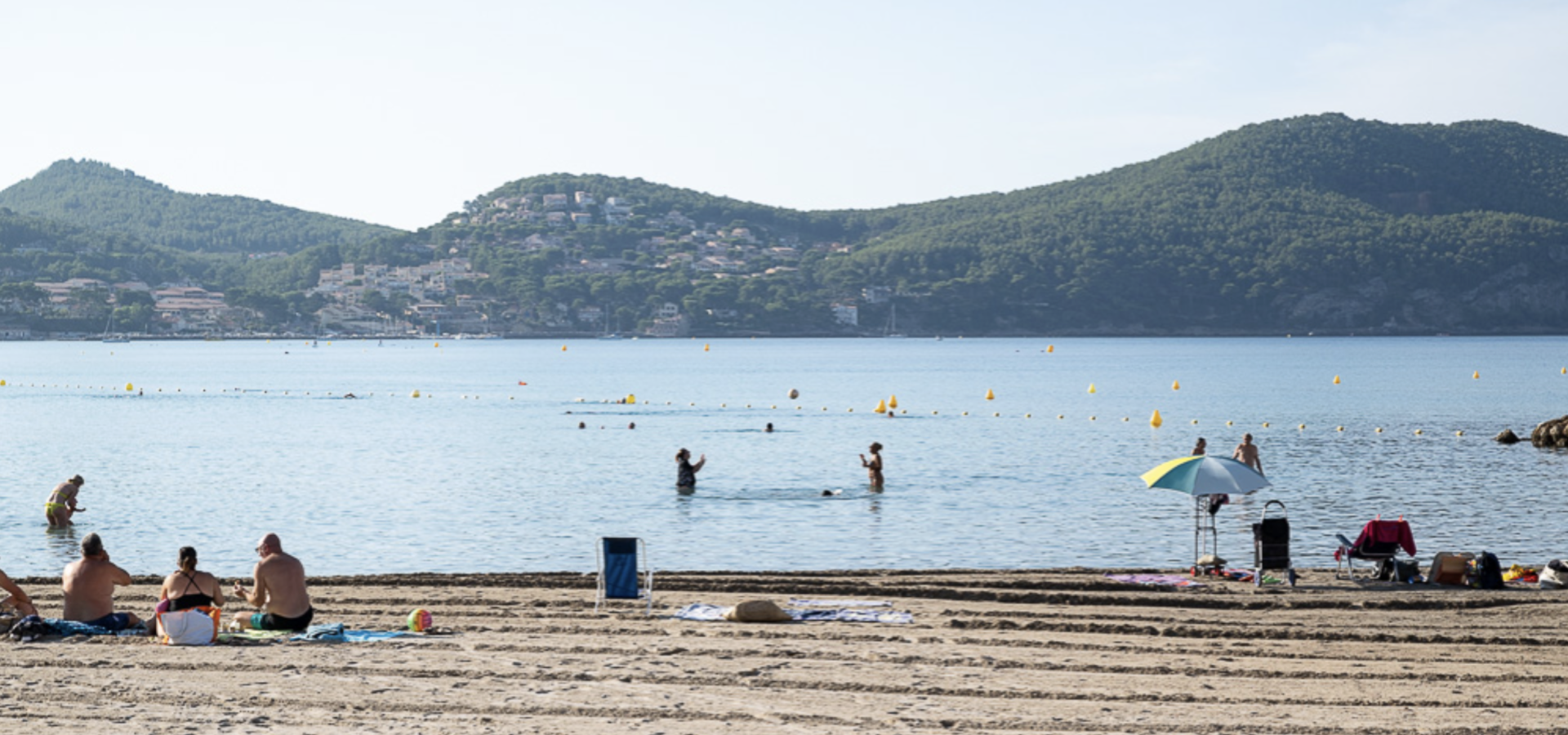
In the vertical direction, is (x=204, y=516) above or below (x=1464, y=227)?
below

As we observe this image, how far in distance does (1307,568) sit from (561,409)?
155 feet

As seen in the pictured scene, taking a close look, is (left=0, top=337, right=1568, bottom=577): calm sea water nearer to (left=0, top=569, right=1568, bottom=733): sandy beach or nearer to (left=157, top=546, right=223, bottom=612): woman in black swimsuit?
(left=0, top=569, right=1568, bottom=733): sandy beach

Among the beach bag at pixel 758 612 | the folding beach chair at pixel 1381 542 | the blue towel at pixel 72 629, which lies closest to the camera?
the blue towel at pixel 72 629

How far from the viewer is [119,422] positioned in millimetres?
53000

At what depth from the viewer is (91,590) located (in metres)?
Answer: 12.2

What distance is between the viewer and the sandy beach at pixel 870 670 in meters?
9.06

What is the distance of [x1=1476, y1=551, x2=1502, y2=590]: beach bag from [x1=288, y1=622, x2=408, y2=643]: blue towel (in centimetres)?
1043

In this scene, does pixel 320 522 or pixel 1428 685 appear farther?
pixel 320 522

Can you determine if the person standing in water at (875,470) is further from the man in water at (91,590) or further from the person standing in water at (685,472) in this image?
the man in water at (91,590)

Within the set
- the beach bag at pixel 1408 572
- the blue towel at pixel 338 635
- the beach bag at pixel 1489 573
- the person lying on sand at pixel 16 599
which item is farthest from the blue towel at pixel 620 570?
the beach bag at pixel 1489 573

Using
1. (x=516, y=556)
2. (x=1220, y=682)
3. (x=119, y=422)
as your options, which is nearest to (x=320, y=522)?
(x=516, y=556)

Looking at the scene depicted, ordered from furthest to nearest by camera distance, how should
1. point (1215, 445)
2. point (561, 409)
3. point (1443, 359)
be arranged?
1. point (1443, 359)
2. point (561, 409)
3. point (1215, 445)

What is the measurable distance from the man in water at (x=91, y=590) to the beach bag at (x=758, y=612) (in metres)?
4.85

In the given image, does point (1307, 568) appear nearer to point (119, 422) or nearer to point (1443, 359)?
point (119, 422)
